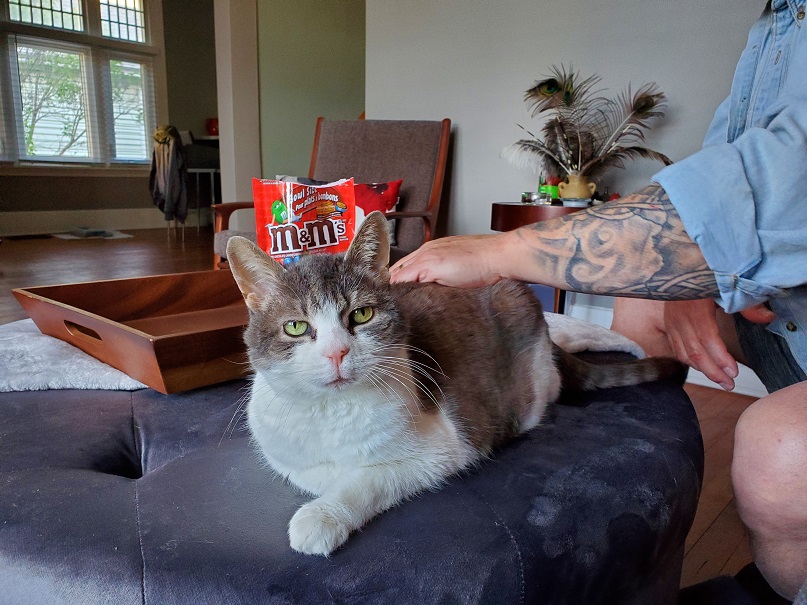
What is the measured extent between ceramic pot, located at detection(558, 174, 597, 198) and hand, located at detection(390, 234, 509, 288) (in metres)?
1.41

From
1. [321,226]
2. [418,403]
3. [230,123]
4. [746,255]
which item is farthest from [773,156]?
[230,123]

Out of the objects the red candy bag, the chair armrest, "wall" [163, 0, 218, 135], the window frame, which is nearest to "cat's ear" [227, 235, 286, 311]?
the red candy bag

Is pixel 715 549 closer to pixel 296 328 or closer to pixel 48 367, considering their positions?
pixel 296 328

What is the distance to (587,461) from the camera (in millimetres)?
788

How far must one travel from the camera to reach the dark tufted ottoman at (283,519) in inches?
22.6

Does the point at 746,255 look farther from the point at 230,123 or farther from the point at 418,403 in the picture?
the point at 230,123

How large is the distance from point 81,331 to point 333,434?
709 mm

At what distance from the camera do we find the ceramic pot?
2234 millimetres

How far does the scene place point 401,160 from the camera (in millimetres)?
2904

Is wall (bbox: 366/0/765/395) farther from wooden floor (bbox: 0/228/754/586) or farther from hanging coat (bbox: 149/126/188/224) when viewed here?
hanging coat (bbox: 149/126/188/224)

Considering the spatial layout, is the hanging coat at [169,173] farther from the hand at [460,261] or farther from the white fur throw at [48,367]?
the hand at [460,261]

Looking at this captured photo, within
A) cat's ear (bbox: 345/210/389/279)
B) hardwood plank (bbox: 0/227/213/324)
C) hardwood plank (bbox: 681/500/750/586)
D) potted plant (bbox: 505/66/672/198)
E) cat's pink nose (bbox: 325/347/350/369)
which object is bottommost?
hardwood plank (bbox: 681/500/750/586)

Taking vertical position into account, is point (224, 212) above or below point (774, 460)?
above

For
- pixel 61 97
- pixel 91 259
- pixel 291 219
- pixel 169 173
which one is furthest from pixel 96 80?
pixel 291 219
